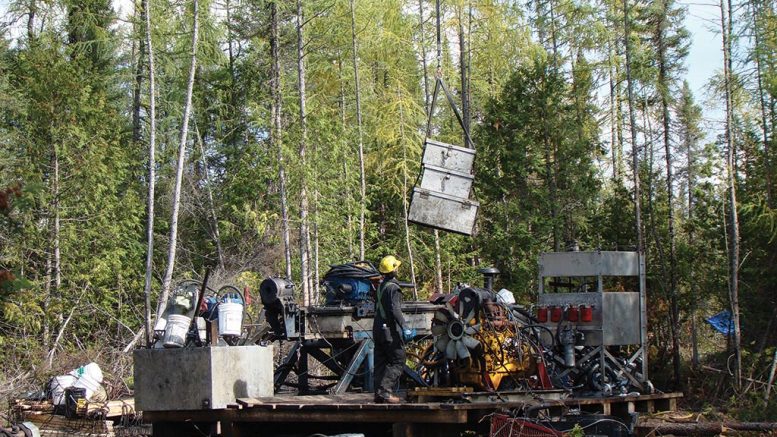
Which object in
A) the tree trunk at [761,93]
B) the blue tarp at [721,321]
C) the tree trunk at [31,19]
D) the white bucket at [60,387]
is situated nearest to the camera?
the white bucket at [60,387]

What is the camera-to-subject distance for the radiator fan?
11.2 metres

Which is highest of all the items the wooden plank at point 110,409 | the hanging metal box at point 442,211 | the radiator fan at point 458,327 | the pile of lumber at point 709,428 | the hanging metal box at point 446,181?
the hanging metal box at point 446,181

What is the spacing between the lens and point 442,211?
14656mm

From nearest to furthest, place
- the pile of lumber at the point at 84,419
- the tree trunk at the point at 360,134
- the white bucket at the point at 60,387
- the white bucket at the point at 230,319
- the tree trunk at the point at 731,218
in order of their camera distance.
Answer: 1. the white bucket at the point at 230,319
2. the pile of lumber at the point at 84,419
3. the white bucket at the point at 60,387
4. the tree trunk at the point at 731,218
5. the tree trunk at the point at 360,134

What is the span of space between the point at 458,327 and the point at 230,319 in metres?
2.77

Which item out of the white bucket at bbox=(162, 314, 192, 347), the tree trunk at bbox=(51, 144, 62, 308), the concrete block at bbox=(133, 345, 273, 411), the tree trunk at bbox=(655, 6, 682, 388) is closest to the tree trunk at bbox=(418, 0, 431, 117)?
the tree trunk at bbox=(655, 6, 682, 388)

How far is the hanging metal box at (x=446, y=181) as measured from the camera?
48.2 ft

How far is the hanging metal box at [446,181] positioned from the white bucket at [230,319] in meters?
4.01

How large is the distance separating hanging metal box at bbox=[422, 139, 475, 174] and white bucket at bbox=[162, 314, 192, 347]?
15.4ft

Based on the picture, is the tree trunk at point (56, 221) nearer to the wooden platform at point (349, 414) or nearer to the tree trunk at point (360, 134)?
the tree trunk at point (360, 134)

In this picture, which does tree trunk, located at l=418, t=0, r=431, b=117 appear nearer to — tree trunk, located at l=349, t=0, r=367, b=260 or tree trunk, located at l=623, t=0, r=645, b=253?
tree trunk, located at l=349, t=0, r=367, b=260

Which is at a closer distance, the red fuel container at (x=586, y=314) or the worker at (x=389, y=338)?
the worker at (x=389, y=338)

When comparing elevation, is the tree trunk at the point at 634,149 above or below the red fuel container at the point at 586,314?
above

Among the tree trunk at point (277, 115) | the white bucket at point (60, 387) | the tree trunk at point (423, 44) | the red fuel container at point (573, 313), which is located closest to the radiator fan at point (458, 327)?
the red fuel container at point (573, 313)
